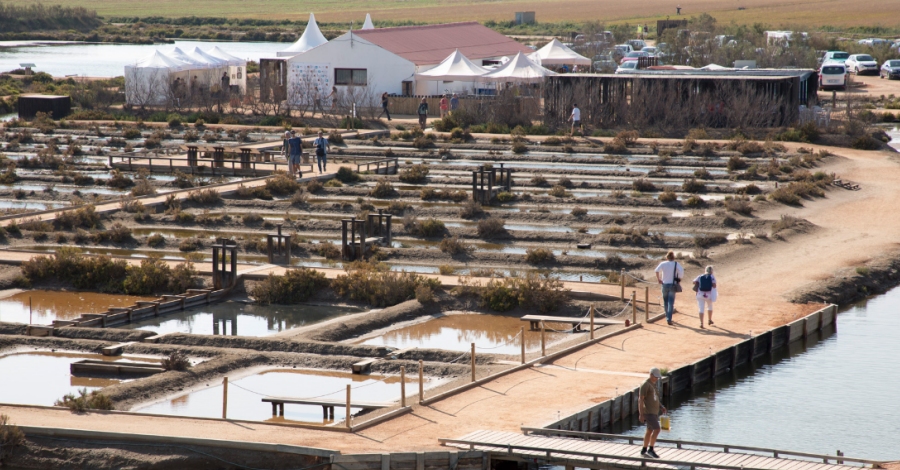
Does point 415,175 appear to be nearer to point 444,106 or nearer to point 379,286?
point 379,286

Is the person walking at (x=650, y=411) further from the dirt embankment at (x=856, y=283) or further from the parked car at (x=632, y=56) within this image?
the parked car at (x=632, y=56)

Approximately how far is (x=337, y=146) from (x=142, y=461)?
37.4 m

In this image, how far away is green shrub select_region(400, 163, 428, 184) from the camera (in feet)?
143

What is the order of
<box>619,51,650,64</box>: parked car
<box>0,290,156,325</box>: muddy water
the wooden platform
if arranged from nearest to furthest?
the wooden platform < <box>0,290,156,325</box>: muddy water < <box>619,51,650,64</box>: parked car

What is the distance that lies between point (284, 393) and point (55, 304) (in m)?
9.46

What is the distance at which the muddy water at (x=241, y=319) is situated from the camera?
80.4 ft

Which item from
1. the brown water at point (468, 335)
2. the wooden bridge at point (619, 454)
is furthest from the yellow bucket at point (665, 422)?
the brown water at point (468, 335)

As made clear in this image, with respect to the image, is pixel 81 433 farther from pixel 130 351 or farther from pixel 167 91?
pixel 167 91

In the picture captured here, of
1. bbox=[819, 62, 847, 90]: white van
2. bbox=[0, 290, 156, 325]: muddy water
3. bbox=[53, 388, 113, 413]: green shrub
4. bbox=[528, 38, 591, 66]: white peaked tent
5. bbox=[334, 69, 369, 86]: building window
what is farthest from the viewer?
bbox=[819, 62, 847, 90]: white van

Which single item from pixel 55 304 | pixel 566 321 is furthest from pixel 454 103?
pixel 566 321

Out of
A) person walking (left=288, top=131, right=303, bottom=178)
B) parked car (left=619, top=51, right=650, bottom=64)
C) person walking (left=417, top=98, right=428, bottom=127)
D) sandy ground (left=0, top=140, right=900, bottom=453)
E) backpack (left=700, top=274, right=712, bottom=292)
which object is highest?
parked car (left=619, top=51, right=650, bottom=64)

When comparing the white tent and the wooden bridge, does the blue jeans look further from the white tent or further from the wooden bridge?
the white tent

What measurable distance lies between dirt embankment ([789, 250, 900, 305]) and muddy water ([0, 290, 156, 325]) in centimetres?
1489

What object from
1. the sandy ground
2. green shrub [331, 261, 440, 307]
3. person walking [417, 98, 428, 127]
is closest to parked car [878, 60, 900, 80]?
person walking [417, 98, 428, 127]
